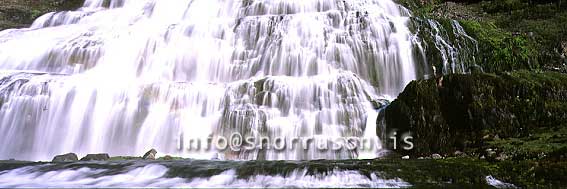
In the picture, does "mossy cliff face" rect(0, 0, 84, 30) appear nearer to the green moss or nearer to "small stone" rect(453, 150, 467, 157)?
the green moss

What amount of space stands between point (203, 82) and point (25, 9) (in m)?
12.2

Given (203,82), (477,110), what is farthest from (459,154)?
(203,82)

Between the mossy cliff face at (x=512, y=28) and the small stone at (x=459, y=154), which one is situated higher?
the mossy cliff face at (x=512, y=28)

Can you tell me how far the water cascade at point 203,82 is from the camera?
10422mm

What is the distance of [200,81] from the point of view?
12938 millimetres

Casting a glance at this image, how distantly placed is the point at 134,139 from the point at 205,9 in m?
8.63

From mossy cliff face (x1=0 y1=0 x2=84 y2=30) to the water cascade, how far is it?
133 inches

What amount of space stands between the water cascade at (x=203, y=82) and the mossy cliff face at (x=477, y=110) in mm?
1205

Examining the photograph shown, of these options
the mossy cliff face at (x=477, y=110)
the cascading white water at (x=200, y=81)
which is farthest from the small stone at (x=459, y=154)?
the cascading white water at (x=200, y=81)

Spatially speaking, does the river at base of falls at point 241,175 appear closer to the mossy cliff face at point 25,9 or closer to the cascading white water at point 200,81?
the cascading white water at point 200,81

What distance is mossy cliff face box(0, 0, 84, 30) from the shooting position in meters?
19.4

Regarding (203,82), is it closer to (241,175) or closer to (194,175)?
(194,175)

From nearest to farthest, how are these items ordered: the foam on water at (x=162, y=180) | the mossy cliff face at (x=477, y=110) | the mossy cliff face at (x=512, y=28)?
the foam on water at (x=162, y=180) < the mossy cliff face at (x=477, y=110) < the mossy cliff face at (x=512, y=28)

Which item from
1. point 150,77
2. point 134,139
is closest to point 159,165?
point 134,139
